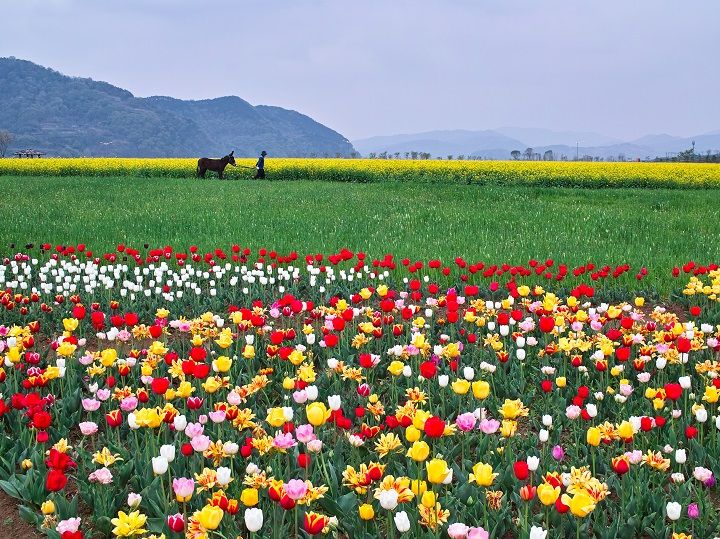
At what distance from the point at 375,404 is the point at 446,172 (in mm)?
28429

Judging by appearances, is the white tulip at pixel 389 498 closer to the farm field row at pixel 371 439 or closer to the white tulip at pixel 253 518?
the farm field row at pixel 371 439

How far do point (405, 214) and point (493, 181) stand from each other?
14014 millimetres

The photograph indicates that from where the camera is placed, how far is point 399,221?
15.8 metres

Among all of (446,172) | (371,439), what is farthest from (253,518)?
(446,172)

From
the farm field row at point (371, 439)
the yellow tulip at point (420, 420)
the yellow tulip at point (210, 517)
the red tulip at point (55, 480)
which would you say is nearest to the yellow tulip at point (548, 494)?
the farm field row at point (371, 439)

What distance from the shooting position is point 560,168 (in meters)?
31.8

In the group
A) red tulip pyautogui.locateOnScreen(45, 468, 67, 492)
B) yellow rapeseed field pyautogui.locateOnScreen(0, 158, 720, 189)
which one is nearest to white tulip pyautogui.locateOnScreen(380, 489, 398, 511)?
red tulip pyautogui.locateOnScreen(45, 468, 67, 492)

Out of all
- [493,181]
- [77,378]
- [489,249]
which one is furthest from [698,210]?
[77,378]

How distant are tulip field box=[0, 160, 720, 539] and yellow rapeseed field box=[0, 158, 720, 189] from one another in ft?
61.6

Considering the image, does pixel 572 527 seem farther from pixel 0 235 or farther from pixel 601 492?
pixel 0 235

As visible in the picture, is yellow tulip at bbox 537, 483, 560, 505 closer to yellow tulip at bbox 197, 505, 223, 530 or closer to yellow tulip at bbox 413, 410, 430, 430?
yellow tulip at bbox 413, 410, 430, 430

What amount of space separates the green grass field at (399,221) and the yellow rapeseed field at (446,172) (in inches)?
195

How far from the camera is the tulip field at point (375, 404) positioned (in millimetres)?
3457

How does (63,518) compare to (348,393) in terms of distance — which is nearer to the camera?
(63,518)
